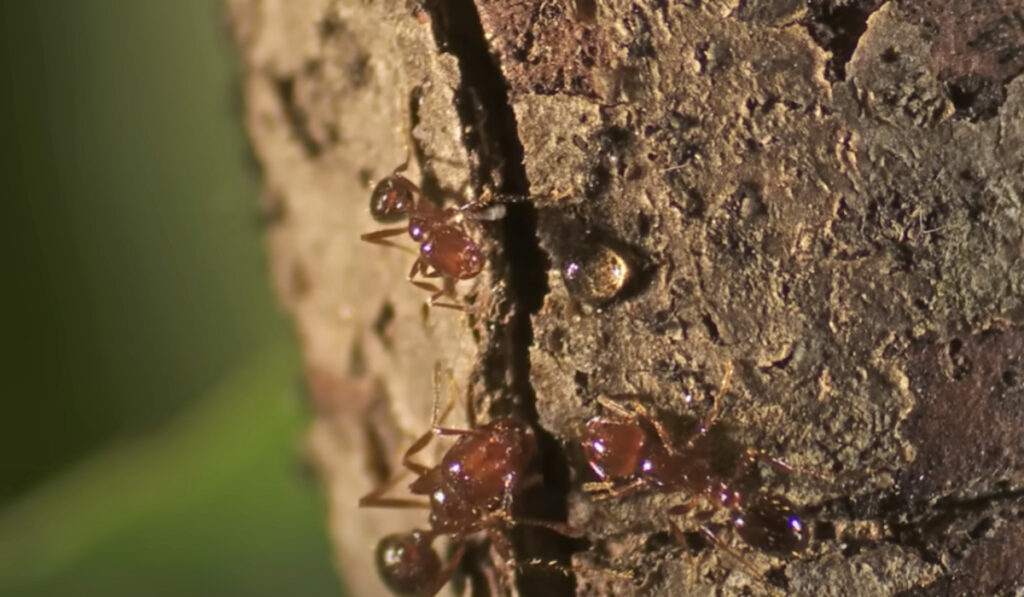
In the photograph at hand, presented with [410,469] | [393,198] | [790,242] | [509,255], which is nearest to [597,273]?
[509,255]

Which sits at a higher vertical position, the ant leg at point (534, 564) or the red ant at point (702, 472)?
the red ant at point (702, 472)

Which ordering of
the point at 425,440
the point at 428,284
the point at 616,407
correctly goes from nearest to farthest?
the point at 616,407 < the point at 428,284 < the point at 425,440

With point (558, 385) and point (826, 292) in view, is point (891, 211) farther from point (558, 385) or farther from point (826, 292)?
point (558, 385)

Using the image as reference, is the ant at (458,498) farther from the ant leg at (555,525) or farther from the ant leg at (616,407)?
the ant leg at (616,407)

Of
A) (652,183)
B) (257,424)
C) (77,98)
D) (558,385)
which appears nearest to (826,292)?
(652,183)

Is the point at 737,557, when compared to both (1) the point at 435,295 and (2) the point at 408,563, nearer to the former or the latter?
(1) the point at 435,295

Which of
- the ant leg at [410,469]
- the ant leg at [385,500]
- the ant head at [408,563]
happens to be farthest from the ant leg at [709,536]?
the ant leg at [385,500]

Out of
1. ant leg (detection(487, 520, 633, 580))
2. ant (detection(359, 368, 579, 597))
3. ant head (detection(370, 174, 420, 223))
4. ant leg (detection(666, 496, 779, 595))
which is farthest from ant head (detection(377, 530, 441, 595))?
ant head (detection(370, 174, 420, 223))
